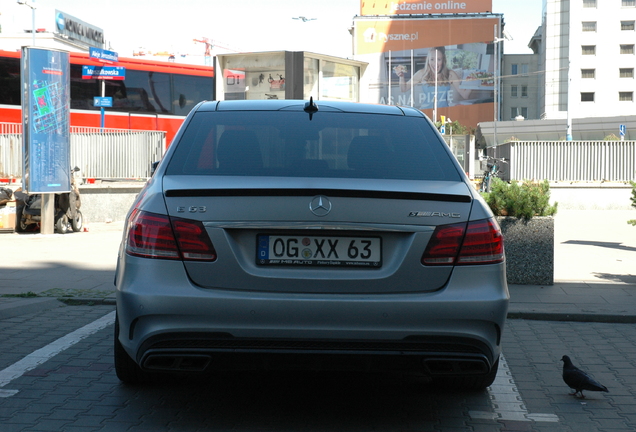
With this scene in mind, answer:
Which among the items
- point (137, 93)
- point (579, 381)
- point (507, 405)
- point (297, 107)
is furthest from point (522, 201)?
point (137, 93)

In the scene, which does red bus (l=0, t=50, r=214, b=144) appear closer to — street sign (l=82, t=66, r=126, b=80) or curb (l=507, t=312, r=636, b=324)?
street sign (l=82, t=66, r=126, b=80)

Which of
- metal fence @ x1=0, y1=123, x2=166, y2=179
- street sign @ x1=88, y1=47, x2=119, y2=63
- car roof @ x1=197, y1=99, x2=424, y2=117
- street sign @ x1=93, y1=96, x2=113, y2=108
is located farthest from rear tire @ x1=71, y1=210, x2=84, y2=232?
car roof @ x1=197, y1=99, x2=424, y2=117

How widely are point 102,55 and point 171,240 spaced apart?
75.3 ft

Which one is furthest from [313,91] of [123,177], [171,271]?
[171,271]

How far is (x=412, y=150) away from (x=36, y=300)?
4.92 meters

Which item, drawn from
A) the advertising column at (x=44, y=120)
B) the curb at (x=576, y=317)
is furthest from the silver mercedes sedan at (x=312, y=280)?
the advertising column at (x=44, y=120)

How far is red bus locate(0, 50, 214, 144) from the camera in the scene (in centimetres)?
2558

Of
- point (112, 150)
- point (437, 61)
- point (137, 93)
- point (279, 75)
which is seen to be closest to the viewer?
point (279, 75)

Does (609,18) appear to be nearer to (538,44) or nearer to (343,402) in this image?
(538,44)

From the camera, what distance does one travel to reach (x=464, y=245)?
380 centimetres

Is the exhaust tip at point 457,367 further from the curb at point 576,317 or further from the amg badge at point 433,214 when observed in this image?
the curb at point 576,317

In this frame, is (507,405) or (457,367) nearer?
(457,367)

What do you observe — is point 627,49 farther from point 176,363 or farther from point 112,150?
point 176,363

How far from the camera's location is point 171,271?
3730 millimetres
